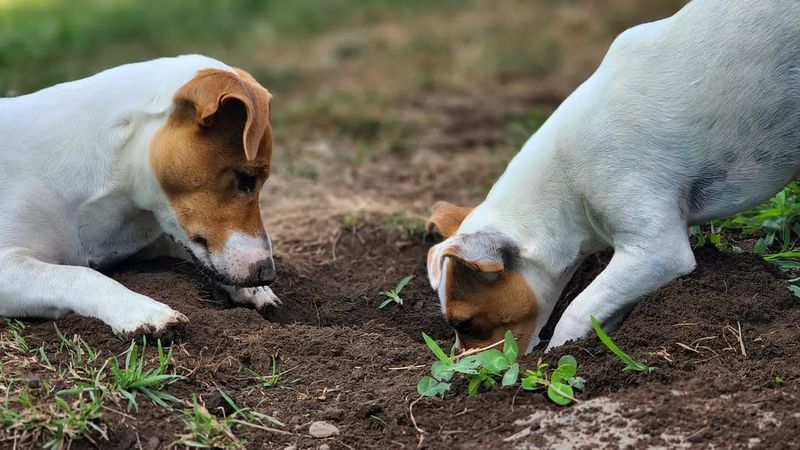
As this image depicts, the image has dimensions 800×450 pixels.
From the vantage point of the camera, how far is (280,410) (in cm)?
404

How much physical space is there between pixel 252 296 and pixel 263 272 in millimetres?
492

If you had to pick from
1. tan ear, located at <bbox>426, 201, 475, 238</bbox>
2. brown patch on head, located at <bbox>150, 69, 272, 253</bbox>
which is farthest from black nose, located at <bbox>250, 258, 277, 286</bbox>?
tan ear, located at <bbox>426, 201, 475, 238</bbox>

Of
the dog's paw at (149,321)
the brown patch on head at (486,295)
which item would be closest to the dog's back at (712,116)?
the brown patch on head at (486,295)

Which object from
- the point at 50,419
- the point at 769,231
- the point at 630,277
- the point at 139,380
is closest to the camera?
the point at 50,419

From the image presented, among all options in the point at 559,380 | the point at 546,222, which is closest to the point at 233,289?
the point at 546,222

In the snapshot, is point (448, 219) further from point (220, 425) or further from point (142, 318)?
point (220, 425)

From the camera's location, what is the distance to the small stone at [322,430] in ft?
12.7

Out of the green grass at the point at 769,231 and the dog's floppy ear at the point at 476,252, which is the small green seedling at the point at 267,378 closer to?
the dog's floppy ear at the point at 476,252

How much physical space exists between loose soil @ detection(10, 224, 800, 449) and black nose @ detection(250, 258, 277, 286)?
0.18 meters

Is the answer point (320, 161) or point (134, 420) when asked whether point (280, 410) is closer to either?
point (134, 420)

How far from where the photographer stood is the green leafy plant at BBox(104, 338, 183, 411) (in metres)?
3.95

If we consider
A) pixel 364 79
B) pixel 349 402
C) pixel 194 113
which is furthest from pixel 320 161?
pixel 349 402

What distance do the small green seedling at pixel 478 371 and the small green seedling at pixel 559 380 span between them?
0.06 metres

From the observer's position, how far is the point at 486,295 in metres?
4.63
